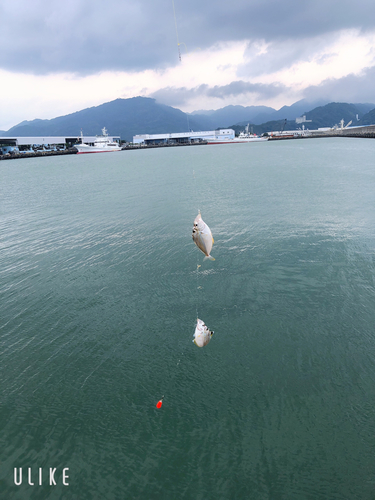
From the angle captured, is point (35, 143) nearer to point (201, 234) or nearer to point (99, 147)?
point (99, 147)

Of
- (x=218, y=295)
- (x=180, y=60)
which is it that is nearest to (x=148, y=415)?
(x=218, y=295)

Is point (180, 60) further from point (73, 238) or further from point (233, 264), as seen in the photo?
point (73, 238)

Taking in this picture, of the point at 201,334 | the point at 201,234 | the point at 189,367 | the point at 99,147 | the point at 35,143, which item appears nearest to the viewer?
the point at 201,334

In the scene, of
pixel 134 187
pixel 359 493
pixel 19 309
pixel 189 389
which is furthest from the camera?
pixel 134 187

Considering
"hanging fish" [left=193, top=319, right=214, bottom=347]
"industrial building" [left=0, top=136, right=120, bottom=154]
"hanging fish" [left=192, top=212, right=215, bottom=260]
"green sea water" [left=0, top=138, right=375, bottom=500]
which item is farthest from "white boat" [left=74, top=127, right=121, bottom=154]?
"hanging fish" [left=193, top=319, right=214, bottom=347]

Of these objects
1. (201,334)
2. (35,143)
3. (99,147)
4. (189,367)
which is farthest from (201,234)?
(35,143)

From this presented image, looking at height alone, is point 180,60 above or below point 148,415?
above

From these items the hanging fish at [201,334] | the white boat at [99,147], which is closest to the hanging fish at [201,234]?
the hanging fish at [201,334]

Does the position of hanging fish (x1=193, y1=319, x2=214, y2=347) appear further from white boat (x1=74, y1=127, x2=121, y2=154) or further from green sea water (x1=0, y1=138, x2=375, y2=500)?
white boat (x1=74, y1=127, x2=121, y2=154)
